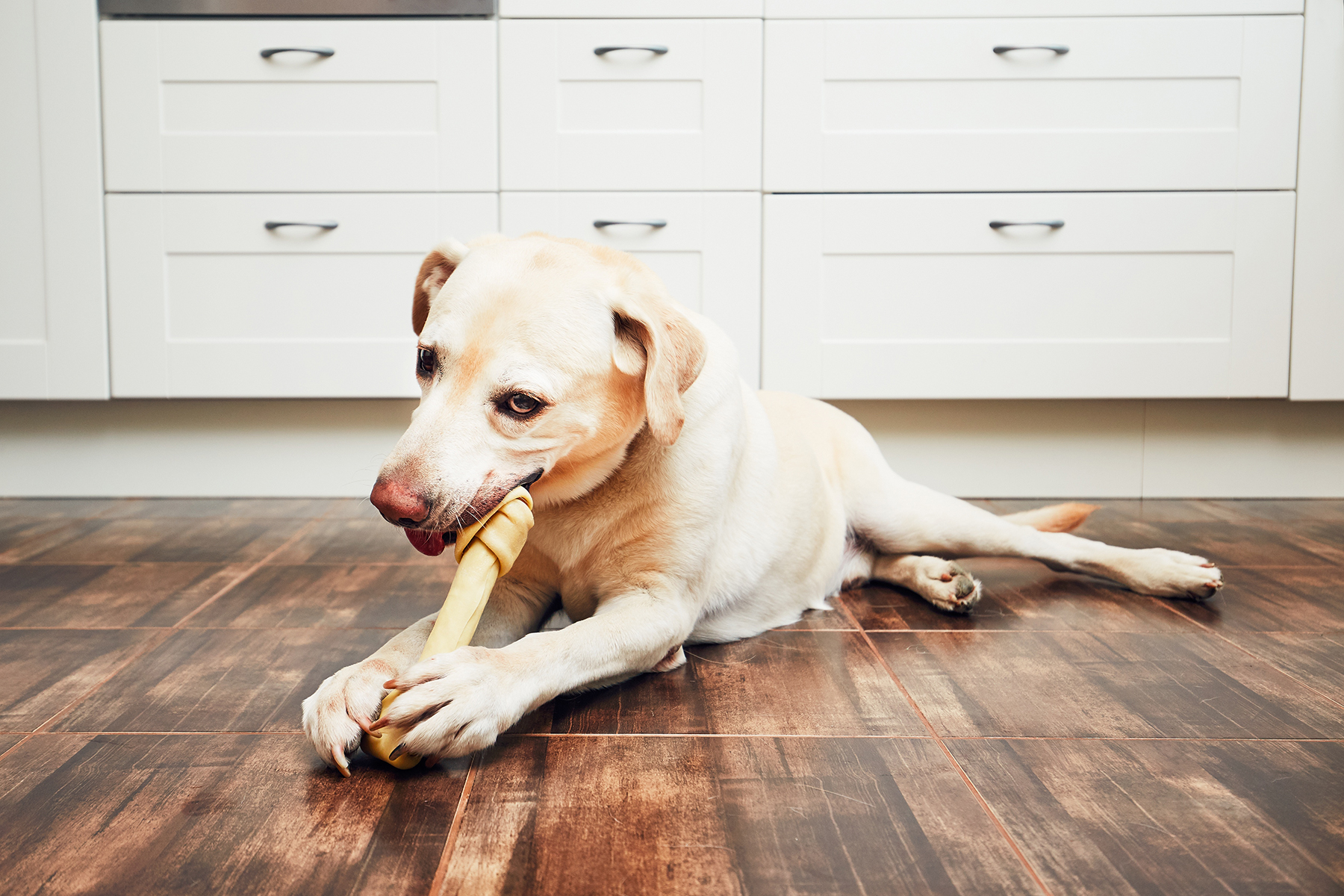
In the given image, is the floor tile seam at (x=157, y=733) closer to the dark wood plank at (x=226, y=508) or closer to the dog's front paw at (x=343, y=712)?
the dog's front paw at (x=343, y=712)

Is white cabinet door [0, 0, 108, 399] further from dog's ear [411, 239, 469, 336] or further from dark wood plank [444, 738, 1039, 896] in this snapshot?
dark wood plank [444, 738, 1039, 896]

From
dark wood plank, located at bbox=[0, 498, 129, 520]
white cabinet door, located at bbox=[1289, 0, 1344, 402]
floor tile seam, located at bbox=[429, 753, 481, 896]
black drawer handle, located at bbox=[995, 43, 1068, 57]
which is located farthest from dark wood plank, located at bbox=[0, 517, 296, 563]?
white cabinet door, located at bbox=[1289, 0, 1344, 402]

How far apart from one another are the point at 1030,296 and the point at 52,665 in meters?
2.52

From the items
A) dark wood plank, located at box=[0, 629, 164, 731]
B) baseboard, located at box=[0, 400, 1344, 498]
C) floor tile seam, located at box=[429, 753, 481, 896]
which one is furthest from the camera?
baseboard, located at box=[0, 400, 1344, 498]

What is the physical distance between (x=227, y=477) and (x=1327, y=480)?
133 inches

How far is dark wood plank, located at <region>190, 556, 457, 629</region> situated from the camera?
1.69m

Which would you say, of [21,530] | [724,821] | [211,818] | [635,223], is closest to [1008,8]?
[635,223]

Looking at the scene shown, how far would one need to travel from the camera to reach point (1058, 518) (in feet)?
6.77

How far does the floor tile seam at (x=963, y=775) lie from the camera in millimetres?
895

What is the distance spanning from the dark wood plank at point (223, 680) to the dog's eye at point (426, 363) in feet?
1.51

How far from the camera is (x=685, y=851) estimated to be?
921mm

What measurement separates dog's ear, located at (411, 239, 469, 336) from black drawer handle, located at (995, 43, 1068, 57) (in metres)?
1.96

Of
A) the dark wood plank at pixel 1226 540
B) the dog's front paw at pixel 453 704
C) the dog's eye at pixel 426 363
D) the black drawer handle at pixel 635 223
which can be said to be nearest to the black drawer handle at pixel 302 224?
the black drawer handle at pixel 635 223

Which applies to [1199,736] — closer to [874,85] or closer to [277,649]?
[277,649]
